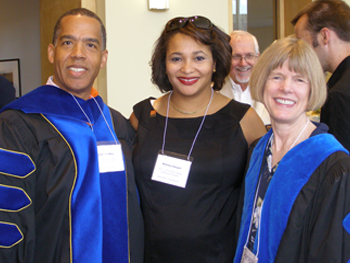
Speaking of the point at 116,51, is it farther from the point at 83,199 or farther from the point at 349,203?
the point at 349,203

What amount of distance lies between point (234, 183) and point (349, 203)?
2.52ft

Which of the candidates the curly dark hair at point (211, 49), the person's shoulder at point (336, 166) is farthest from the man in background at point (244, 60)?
the person's shoulder at point (336, 166)

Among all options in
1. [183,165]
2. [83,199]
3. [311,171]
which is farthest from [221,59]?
[83,199]

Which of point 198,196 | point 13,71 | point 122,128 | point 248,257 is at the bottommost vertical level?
point 248,257

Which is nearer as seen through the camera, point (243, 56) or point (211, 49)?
point (211, 49)

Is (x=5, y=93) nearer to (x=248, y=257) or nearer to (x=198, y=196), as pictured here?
(x=198, y=196)

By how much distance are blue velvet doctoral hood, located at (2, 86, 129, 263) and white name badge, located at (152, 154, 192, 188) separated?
0.64ft

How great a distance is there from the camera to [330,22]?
7.40ft

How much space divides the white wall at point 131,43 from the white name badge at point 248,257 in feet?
9.01

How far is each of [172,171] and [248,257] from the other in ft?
1.94

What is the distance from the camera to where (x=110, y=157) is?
1.87 m

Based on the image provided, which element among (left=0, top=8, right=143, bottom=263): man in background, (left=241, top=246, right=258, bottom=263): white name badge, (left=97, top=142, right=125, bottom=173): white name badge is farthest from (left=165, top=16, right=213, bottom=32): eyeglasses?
(left=241, top=246, right=258, bottom=263): white name badge

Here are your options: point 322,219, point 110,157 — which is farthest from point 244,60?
point 322,219

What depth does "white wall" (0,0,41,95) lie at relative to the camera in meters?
6.17
